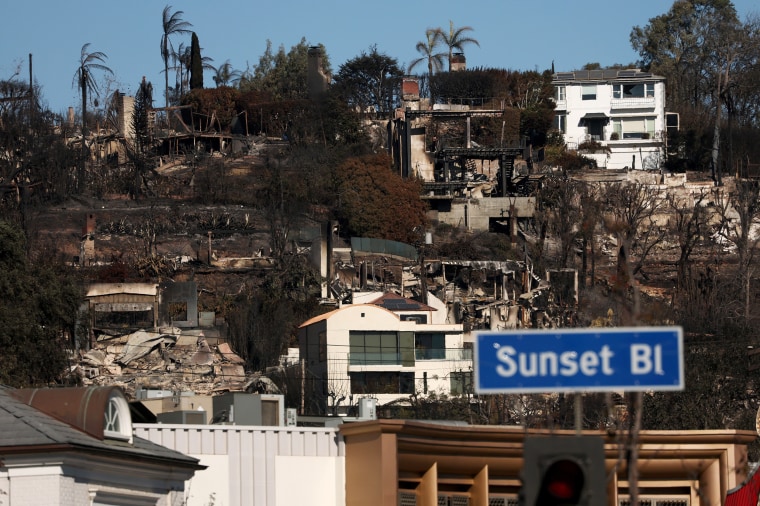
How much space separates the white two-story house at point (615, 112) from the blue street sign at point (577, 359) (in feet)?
320

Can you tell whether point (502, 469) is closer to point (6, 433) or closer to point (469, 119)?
point (6, 433)

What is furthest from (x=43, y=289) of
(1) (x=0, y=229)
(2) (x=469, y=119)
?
(2) (x=469, y=119)

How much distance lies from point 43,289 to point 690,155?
2273 inches

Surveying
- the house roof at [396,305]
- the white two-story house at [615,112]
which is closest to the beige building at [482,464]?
the house roof at [396,305]

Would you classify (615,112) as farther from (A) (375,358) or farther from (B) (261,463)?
(B) (261,463)

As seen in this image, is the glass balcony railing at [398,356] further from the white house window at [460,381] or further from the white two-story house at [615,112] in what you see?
the white two-story house at [615,112]

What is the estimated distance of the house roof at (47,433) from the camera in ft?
69.2

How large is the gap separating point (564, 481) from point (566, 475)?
0.04 metres

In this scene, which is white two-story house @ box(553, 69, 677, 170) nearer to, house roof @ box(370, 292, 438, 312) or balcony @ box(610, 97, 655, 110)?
balcony @ box(610, 97, 655, 110)

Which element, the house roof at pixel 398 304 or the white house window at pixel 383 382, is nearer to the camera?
the white house window at pixel 383 382

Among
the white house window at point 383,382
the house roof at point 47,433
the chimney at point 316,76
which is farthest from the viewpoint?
the chimney at point 316,76

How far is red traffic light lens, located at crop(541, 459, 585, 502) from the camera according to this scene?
360 inches

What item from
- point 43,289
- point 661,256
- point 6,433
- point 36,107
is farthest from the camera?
point 36,107

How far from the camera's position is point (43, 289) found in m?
58.7
